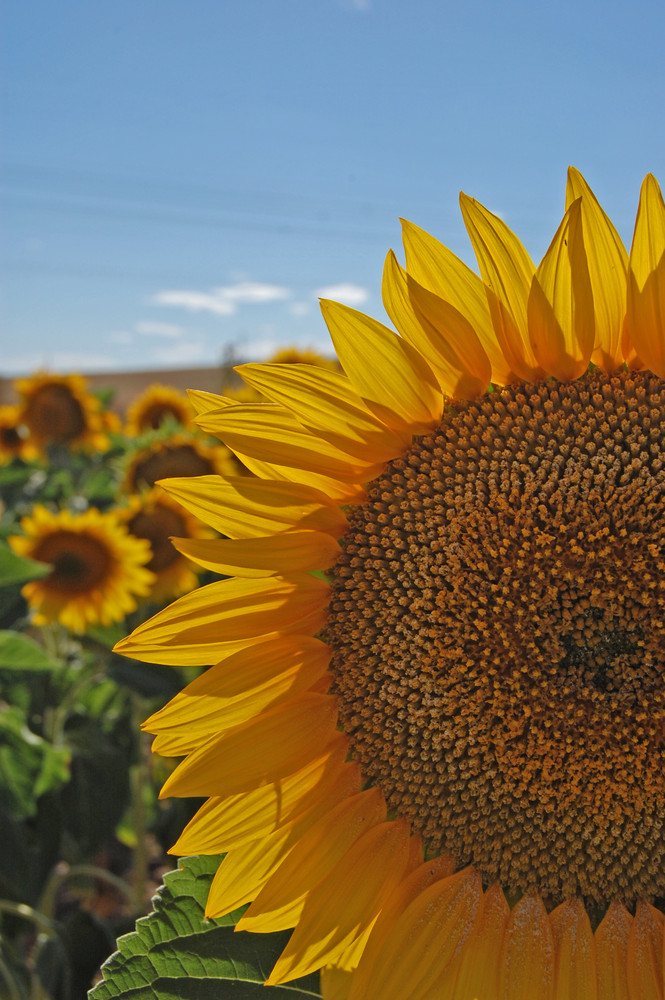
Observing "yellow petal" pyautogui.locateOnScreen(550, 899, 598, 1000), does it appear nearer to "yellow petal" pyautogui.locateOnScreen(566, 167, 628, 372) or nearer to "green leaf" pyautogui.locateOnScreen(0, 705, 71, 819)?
"yellow petal" pyautogui.locateOnScreen(566, 167, 628, 372)

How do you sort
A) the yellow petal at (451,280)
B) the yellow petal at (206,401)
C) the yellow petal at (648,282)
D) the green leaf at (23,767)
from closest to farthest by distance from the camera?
the yellow petal at (648,282) → the yellow petal at (451,280) → the yellow petal at (206,401) → the green leaf at (23,767)

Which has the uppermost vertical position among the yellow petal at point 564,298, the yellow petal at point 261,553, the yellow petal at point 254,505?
the yellow petal at point 564,298

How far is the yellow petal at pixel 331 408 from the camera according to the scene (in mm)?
1299

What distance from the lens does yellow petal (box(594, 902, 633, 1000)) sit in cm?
125

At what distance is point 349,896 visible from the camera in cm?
135

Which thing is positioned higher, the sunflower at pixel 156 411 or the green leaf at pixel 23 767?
the sunflower at pixel 156 411

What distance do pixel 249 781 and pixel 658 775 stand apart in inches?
22.6

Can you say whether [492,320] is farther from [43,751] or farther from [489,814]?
[43,751]

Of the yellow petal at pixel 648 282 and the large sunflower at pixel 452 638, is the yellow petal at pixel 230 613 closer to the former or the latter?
the large sunflower at pixel 452 638

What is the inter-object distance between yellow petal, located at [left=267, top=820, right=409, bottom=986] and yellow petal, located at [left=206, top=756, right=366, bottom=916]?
0.03 metres

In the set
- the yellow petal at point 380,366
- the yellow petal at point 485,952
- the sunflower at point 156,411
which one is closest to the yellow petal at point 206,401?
the yellow petal at point 380,366

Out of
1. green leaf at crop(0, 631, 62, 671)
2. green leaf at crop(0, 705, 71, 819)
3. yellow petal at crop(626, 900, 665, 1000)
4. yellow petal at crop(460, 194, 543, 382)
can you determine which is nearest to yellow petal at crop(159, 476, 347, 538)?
yellow petal at crop(460, 194, 543, 382)

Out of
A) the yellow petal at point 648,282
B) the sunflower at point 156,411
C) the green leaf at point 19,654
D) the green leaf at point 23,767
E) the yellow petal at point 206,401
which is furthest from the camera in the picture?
the sunflower at point 156,411

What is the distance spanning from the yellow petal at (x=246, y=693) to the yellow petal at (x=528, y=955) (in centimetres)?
46
